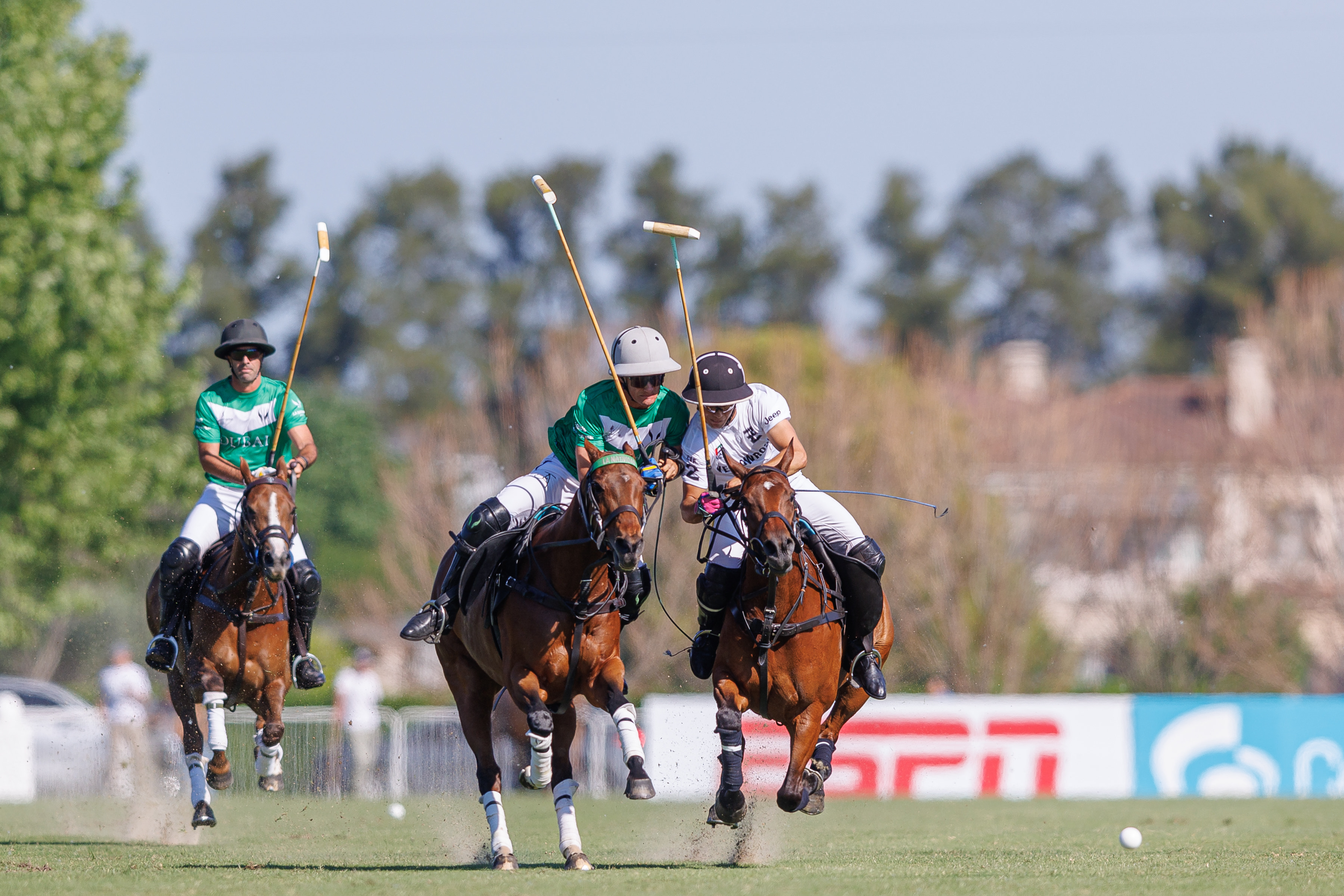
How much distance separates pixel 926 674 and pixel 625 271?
27.6m

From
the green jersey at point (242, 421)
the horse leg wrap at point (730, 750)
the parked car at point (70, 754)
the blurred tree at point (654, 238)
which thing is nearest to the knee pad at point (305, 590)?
the green jersey at point (242, 421)

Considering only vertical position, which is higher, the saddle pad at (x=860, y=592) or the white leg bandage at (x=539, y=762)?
the saddle pad at (x=860, y=592)

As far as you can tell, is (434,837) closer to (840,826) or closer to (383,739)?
(840,826)

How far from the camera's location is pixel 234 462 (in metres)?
12.1

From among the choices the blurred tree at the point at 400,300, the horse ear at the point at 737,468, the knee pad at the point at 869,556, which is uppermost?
the blurred tree at the point at 400,300

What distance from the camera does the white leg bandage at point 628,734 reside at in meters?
9.55

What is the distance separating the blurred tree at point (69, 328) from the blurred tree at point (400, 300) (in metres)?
31.7

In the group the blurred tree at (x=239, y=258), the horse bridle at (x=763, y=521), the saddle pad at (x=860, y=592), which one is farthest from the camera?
the blurred tree at (x=239, y=258)

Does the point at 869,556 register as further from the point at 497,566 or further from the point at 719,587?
the point at 497,566

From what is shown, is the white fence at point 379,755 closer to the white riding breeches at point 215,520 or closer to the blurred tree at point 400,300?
Result: the white riding breeches at point 215,520

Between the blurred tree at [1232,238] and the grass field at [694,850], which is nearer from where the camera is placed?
the grass field at [694,850]

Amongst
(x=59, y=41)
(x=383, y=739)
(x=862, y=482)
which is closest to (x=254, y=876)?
(x=383, y=739)

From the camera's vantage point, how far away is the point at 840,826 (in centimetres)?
1462

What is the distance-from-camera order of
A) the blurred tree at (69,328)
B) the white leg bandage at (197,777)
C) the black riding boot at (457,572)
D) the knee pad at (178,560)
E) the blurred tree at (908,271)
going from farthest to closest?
the blurred tree at (908,271) < the blurred tree at (69,328) < the knee pad at (178,560) < the white leg bandage at (197,777) < the black riding boot at (457,572)
